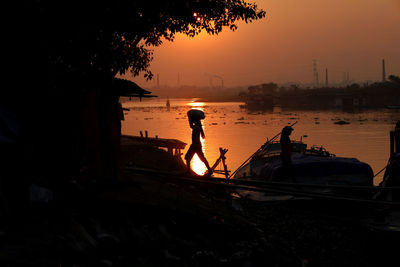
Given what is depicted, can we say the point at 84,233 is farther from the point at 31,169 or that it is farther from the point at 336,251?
the point at 336,251

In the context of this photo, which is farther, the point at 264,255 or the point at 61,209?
the point at 264,255

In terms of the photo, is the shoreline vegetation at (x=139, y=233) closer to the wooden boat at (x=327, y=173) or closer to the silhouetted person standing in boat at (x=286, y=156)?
the wooden boat at (x=327, y=173)

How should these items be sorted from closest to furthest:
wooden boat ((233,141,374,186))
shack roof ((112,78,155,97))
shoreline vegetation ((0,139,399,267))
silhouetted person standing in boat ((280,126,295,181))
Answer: shoreline vegetation ((0,139,399,267))
shack roof ((112,78,155,97))
silhouetted person standing in boat ((280,126,295,181))
wooden boat ((233,141,374,186))

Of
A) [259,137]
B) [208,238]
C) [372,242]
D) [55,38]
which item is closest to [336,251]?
[372,242]

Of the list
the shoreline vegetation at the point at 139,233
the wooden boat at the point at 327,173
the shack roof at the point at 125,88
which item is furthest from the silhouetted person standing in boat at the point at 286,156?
the shack roof at the point at 125,88

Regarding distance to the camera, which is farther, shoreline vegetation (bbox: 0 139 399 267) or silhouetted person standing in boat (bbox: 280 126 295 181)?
silhouetted person standing in boat (bbox: 280 126 295 181)

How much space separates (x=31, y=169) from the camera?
941cm

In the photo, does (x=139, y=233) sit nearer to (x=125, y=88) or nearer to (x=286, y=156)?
(x=125, y=88)

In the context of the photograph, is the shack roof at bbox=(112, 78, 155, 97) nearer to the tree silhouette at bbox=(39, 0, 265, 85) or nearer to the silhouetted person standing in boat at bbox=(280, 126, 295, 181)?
the tree silhouette at bbox=(39, 0, 265, 85)

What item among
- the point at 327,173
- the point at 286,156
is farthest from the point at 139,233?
the point at 327,173

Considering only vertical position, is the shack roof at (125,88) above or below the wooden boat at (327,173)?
above

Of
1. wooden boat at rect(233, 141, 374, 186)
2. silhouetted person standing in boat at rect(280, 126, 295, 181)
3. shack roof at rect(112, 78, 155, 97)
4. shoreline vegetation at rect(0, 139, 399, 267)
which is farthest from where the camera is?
wooden boat at rect(233, 141, 374, 186)

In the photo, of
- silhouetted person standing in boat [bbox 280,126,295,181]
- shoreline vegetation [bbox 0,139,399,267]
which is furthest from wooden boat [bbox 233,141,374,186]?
→ shoreline vegetation [bbox 0,139,399,267]

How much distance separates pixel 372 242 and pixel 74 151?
9.11 metres
